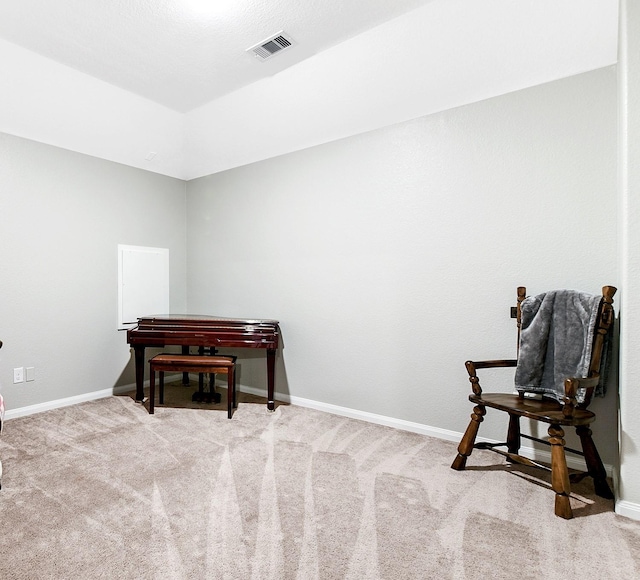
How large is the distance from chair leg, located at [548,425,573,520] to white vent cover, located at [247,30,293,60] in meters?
2.73

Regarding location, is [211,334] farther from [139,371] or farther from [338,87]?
[338,87]

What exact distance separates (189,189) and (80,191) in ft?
3.85

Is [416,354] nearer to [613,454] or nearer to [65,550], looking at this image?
[613,454]

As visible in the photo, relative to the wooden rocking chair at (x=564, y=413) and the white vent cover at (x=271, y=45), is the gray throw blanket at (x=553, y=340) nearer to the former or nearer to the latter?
the wooden rocking chair at (x=564, y=413)

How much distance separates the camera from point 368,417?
3.34m

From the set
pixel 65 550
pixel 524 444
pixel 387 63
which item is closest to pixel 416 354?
pixel 524 444

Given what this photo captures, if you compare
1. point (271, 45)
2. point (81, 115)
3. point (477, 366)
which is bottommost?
point (477, 366)

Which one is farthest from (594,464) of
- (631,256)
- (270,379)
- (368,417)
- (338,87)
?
(338,87)

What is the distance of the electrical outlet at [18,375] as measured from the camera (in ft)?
→ 11.1

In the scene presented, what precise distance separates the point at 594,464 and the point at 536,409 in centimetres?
42

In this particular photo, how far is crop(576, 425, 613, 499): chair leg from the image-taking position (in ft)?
7.02

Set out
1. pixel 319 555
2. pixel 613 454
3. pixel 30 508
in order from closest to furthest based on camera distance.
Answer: pixel 319 555, pixel 30 508, pixel 613 454

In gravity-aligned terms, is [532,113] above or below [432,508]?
above

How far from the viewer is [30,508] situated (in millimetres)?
2008
